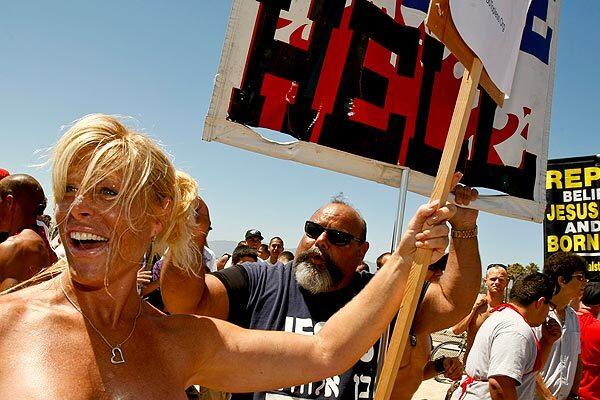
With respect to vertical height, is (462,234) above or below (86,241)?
above

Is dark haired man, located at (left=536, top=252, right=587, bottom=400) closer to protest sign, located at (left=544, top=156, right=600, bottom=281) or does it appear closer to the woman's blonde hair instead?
protest sign, located at (left=544, top=156, right=600, bottom=281)

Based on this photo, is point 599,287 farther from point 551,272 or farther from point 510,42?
point 510,42

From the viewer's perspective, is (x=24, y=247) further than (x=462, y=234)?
Yes

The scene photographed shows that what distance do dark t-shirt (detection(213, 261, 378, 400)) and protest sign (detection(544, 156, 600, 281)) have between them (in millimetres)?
6619

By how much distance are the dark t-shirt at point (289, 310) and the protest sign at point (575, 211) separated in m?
6.62

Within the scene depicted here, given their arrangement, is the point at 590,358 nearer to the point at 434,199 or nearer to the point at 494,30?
the point at 434,199

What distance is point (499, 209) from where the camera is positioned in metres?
3.00

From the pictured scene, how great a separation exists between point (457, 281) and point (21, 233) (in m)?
2.71

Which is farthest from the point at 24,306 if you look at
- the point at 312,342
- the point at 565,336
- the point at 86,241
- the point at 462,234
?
the point at 565,336

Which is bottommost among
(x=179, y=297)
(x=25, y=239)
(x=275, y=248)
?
(x=275, y=248)

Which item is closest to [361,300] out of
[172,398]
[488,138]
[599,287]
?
[172,398]

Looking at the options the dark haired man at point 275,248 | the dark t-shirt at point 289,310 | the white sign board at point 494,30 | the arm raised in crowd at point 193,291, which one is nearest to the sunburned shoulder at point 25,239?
the arm raised in crowd at point 193,291

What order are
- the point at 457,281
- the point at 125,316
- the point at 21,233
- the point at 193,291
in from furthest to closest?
1. the point at 21,233
2. the point at 193,291
3. the point at 457,281
4. the point at 125,316

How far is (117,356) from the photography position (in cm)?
166
